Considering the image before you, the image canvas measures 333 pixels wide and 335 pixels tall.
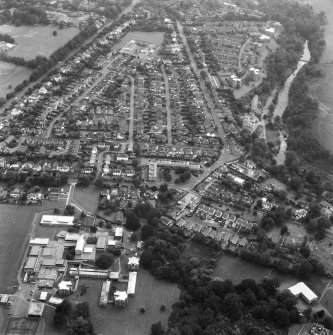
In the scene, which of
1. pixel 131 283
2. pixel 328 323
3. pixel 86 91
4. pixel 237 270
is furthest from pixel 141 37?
pixel 328 323

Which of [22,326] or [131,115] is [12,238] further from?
[131,115]

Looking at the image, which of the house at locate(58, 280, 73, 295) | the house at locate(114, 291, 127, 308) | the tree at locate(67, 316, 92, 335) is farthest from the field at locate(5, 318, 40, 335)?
the house at locate(114, 291, 127, 308)

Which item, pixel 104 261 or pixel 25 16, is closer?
pixel 104 261

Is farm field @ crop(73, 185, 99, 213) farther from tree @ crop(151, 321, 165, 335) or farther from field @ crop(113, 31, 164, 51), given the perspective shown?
field @ crop(113, 31, 164, 51)

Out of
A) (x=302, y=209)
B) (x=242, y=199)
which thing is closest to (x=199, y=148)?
(x=242, y=199)

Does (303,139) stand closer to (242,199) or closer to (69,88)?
(242,199)

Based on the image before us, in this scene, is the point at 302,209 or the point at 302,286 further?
the point at 302,209

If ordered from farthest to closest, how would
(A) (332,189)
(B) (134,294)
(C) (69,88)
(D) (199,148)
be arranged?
(C) (69,88)
(D) (199,148)
(A) (332,189)
(B) (134,294)
